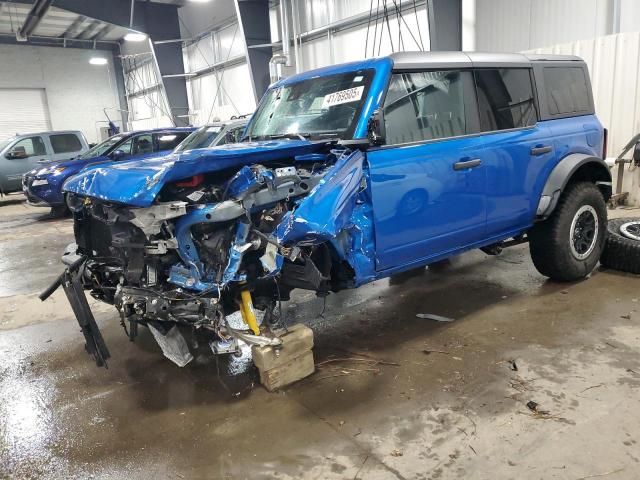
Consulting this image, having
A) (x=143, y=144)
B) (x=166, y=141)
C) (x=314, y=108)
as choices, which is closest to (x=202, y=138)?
(x=166, y=141)

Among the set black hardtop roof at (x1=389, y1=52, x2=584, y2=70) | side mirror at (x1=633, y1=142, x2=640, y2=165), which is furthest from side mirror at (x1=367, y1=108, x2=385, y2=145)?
side mirror at (x1=633, y1=142, x2=640, y2=165)

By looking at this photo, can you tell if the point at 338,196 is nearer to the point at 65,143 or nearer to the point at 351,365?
the point at 351,365

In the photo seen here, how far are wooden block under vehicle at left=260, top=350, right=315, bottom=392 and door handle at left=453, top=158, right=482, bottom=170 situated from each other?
169 cm

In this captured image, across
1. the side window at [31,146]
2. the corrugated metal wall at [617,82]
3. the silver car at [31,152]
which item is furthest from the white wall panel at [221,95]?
the corrugated metal wall at [617,82]

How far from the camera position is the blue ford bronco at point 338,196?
2797 mm

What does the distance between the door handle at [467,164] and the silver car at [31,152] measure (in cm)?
1161

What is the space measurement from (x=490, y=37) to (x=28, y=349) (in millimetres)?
8630

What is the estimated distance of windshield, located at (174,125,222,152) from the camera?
27.2 ft

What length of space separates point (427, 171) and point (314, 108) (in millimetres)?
1006

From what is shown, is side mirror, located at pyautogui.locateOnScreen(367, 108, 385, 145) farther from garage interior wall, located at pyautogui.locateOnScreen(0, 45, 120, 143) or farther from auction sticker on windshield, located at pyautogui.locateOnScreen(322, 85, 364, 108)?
garage interior wall, located at pyautogui.locateOnScreen(0, 45, 120, 143)

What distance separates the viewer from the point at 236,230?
2.86 meters

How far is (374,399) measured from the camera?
2.93 m

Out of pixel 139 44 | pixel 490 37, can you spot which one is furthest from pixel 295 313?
pixel 139 44

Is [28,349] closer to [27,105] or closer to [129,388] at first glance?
[129,388]
